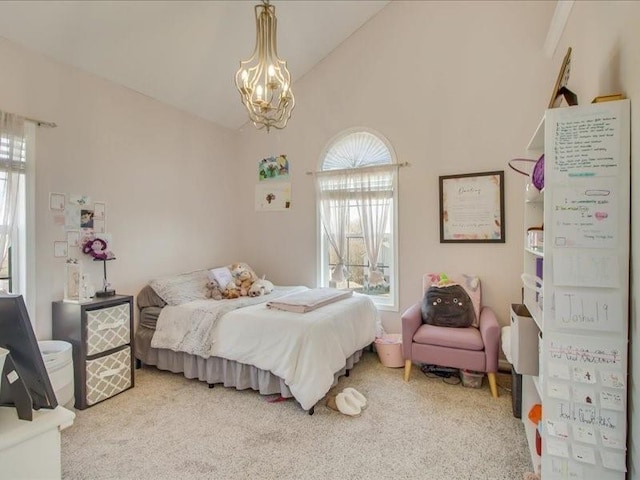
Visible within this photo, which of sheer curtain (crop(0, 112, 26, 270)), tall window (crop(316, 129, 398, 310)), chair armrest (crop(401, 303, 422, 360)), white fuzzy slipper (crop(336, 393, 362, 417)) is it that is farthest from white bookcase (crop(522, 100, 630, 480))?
sheer curtain (crop(0, 112, 26, 270))

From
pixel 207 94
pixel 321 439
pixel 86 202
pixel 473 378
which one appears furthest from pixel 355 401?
pixel 207 94

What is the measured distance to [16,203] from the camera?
2.44 meters

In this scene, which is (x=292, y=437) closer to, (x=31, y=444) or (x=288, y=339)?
(x=288, y=339)

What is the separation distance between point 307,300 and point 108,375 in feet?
5.35

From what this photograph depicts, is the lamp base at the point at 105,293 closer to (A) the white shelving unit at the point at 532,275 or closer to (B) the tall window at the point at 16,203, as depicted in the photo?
(B) the tall window at the point at 16,203

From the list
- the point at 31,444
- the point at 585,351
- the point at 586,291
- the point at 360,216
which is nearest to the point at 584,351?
the point at 585,351

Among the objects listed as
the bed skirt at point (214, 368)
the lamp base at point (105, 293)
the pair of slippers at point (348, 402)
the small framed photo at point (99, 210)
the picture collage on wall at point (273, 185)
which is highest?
the picture collage on wall at point (273, 185)

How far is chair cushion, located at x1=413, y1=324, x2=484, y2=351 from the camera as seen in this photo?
2.75 meters

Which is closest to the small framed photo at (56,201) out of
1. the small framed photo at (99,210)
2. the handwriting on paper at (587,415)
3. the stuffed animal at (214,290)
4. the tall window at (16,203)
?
the tall window at (16,203)

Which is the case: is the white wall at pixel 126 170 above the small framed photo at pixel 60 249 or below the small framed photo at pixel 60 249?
above

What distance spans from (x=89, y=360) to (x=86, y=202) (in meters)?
1.29

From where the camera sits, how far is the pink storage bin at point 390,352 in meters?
3.31

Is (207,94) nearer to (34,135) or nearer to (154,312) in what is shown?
(34,135)

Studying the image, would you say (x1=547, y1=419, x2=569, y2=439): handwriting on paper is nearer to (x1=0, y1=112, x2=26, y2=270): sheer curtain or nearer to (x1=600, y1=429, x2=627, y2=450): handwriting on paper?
(x1=600, y1=429, x2=627, y2=450): handwriting on paper
